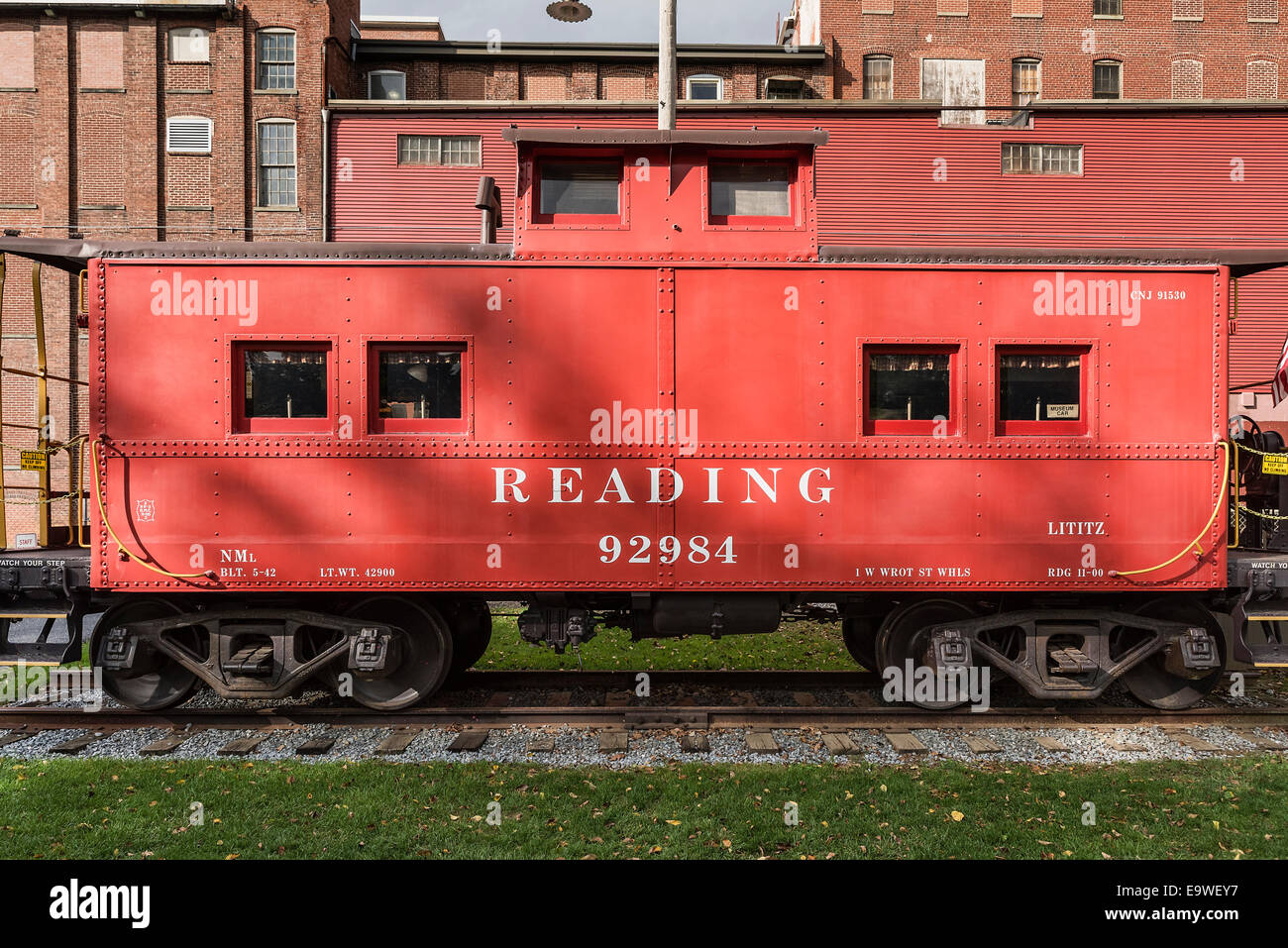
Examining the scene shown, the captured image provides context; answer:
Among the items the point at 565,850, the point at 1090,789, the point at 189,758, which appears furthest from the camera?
the point at 189,758

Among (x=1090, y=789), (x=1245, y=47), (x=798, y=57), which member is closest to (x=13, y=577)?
(x=1090, y=789)

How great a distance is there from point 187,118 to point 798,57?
19824mm

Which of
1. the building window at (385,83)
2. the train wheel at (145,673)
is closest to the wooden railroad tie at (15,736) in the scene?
the train wheel at (145,673)

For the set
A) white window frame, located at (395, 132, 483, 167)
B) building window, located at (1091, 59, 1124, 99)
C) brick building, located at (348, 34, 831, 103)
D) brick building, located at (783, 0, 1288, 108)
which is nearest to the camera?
white window frame, located at (395, 132, 483, 167)

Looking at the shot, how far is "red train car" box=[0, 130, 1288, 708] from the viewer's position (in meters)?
5.48

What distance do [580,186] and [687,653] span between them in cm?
541

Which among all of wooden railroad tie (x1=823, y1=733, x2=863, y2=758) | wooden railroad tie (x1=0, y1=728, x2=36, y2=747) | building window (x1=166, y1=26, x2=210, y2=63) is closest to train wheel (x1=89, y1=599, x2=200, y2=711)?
wooden railroad tie (x1=0, y1=728, x2=36, y2=747)

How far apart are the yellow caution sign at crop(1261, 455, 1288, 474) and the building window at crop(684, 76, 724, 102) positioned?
22.4 m

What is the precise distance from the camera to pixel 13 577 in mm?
5668

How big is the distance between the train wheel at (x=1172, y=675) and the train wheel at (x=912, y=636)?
5.24ft

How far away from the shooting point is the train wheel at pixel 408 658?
600 centimetres

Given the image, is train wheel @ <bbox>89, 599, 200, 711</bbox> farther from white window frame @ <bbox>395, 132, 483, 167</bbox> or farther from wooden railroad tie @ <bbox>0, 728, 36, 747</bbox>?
white window frame @ <bbox>395, 132, 483, 167</bbox>

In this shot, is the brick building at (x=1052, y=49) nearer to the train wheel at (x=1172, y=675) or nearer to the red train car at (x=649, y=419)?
the red train car at (x=649, y=419)

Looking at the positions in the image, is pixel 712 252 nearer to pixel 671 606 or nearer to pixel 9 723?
pixel 671 606
